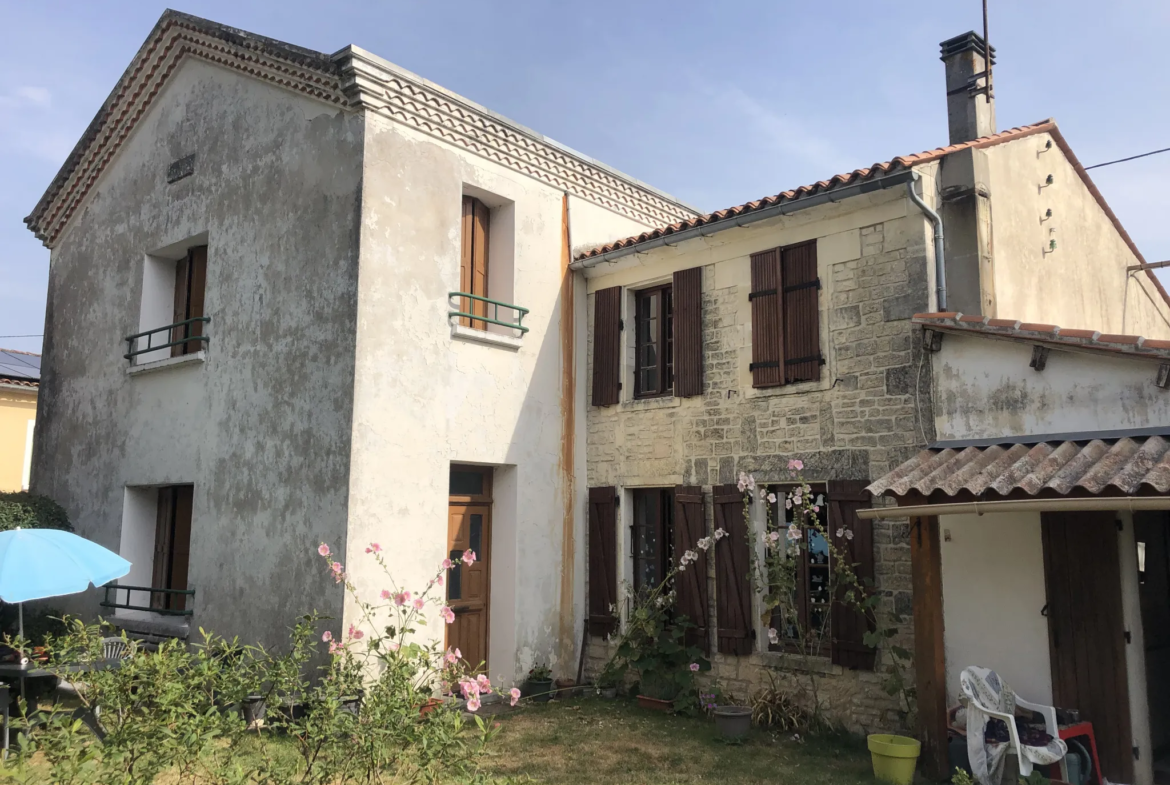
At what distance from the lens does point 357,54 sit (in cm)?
856

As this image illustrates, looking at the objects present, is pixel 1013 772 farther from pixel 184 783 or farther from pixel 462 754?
pixel 184 783

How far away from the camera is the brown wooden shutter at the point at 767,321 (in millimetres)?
8914

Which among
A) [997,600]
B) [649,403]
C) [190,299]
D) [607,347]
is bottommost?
[997,600]

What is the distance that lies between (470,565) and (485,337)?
100 inches

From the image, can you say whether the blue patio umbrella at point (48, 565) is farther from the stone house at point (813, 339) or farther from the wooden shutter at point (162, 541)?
the stone house at point (813, 339)

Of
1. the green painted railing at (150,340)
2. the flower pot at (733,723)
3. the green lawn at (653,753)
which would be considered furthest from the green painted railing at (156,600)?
the flower pot at (733,723)

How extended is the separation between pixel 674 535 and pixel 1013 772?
14.0 ft

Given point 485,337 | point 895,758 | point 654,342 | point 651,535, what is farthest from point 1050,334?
point 485,337

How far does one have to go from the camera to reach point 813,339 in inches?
341

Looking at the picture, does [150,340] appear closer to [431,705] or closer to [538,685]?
[538,685]

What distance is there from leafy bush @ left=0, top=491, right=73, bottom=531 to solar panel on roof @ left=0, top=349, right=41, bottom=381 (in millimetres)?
6188

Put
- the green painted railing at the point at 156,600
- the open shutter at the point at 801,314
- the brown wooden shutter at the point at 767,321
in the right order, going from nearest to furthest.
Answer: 1. the open shutter at the point at 801,314
2. the brown wooden shutter at the point at 767,321
3. the green painted railing at the point at 156,600

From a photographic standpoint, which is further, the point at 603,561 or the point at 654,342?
the point at 654,342

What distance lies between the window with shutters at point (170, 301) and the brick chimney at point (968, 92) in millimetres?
9155
